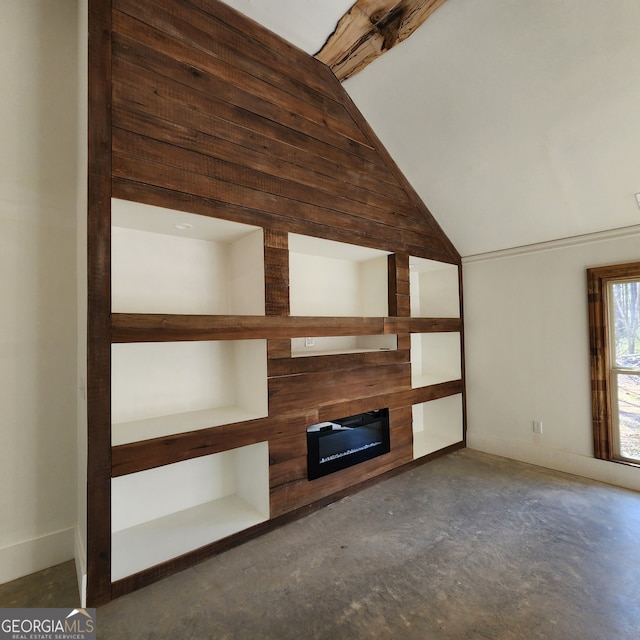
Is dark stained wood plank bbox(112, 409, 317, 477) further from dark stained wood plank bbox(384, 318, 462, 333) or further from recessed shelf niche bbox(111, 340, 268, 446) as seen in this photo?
dark stained wood plank bbox(384, 318, 462, 333)

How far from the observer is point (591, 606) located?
5.82ft

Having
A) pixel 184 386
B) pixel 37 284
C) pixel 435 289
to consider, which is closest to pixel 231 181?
pixel 37 284

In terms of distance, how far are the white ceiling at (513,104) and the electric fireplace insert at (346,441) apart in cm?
242

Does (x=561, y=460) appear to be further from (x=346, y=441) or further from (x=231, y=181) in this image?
(x=231, y=181)

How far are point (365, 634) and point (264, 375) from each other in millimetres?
1535

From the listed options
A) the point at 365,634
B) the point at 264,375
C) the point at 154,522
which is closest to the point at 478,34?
the point at 264,375

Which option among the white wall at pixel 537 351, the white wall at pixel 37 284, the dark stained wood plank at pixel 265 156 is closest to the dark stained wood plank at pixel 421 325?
the white wall at pixel 537 351

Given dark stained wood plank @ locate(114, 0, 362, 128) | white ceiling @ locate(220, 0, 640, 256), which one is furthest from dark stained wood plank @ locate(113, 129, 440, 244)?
white ceiling @ locate(220, 0, 640, 256)

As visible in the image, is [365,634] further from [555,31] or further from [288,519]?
[555,31]

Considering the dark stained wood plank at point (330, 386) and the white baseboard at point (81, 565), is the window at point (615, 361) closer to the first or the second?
the dark stained wood plank at point (330, 386)

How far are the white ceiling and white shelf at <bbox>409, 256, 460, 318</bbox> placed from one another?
32.6 inches

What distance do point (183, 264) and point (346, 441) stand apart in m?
2.01

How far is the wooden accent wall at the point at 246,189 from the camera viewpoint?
6.10 feet

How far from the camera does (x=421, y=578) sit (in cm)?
199
